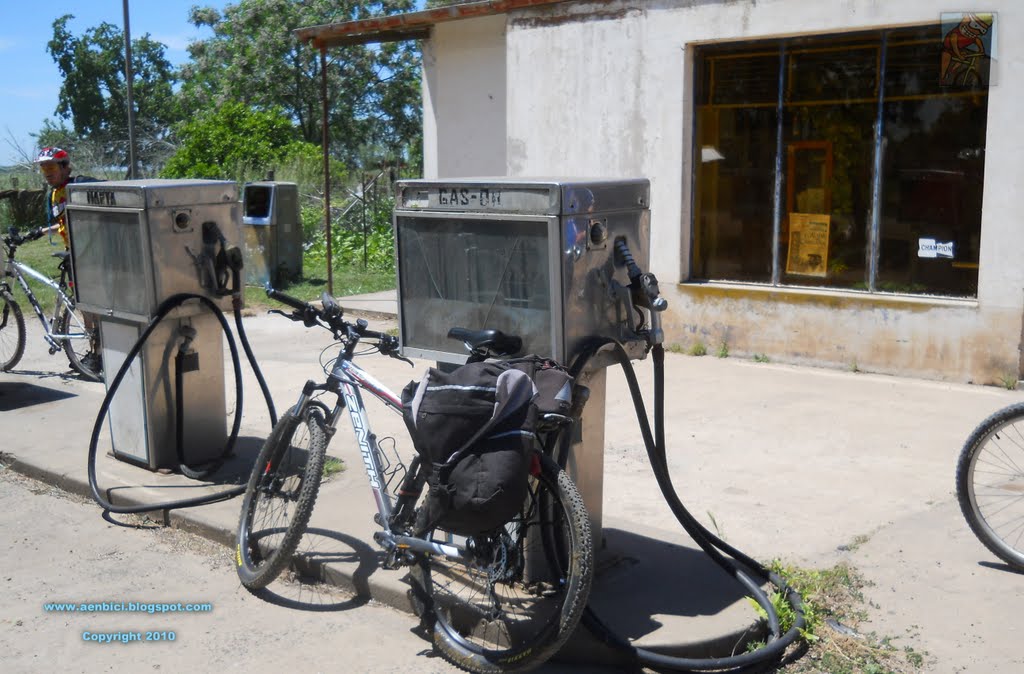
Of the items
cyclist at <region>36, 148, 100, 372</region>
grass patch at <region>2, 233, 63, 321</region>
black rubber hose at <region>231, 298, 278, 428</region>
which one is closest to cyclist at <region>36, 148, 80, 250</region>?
cyclist at <region>36, 148, 100, 372</region>

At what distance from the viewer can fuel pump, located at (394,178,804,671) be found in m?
4.04

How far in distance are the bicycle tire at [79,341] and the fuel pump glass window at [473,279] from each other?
5334mm

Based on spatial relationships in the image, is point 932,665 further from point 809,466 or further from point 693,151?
point 693,151

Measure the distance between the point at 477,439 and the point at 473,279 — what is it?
101cm

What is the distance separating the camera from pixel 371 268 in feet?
54.5

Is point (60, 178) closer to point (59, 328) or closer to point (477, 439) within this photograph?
point (59, 328)

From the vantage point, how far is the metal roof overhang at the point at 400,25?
1046cm

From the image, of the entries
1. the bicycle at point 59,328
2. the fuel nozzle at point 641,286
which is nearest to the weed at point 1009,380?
the fuel nozzle at point 641,286

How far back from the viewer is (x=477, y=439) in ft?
12.0

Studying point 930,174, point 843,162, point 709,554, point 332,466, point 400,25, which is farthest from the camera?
point 400,25

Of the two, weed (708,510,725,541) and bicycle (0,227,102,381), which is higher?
bicycle (0,227,102,381)

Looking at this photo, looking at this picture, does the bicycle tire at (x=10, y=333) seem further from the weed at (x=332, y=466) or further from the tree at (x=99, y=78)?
the tree at (x=99, y=78)

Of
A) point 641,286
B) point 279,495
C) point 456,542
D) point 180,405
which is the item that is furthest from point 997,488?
point 180,405

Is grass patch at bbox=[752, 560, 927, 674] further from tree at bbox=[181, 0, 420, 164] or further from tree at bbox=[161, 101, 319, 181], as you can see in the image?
tree at bbox=[181, 0, 420, 164]
